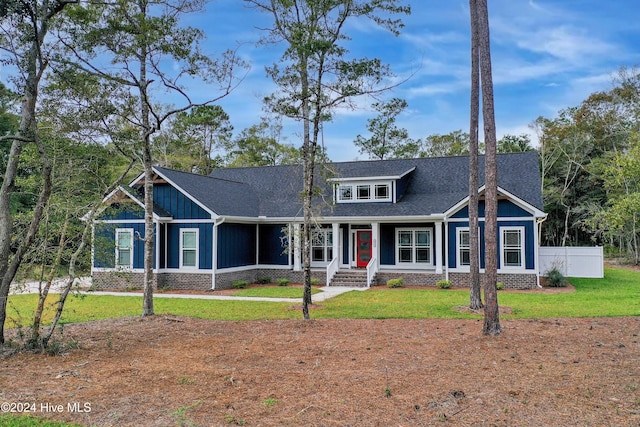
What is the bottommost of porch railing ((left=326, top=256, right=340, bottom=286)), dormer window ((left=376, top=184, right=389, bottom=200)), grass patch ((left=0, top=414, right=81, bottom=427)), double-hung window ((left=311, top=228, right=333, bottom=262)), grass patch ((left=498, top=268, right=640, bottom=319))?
grass patch ((left=0, top=414, right=81, bottom=427))

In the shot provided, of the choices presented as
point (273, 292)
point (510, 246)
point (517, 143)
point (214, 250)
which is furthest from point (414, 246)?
point (517, 143)

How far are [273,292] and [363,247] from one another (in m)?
5.64

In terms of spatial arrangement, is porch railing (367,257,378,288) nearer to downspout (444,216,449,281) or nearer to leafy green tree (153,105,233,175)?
downspout (444,216,449,281)

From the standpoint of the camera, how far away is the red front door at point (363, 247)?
Result: 2155cm

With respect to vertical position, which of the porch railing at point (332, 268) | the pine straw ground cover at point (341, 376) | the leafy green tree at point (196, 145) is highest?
the leafy green tree at point (196, 145)

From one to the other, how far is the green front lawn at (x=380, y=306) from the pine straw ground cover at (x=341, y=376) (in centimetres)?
178

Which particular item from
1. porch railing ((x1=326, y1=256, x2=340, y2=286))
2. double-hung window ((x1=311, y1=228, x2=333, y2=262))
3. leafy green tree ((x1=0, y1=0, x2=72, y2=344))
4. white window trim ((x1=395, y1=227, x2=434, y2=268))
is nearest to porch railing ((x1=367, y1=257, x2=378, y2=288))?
white window trim ((x1=395, y1=227, x2=434, y2=268))

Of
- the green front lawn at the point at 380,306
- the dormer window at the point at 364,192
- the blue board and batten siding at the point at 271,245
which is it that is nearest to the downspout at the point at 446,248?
the green front lawn at the point at 380,306

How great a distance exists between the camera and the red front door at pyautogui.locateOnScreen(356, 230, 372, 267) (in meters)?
21.5

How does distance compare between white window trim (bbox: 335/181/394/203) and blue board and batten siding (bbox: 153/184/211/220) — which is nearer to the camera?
blue board and batten siding (bbox: 153/184/211/220)

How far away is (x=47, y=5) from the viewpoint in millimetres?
8312

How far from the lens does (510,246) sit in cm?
1839

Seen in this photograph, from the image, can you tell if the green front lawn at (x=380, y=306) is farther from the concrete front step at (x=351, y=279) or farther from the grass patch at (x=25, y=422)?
the grass patch at (x=25, y=422)

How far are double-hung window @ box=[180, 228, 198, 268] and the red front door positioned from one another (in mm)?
7218
